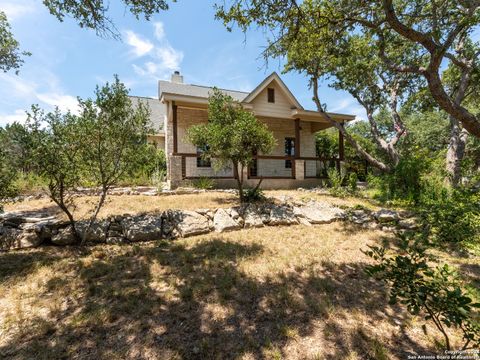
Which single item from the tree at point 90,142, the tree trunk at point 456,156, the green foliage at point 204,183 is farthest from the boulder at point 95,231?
the tree trunk at point 456,156

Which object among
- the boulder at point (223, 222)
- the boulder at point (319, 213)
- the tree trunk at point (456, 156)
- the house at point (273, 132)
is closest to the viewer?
the boulder at point (223, 222)

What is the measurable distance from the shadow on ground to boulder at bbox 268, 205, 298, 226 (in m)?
2.21

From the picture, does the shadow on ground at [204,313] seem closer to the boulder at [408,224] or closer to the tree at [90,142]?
the tree at [90,142]

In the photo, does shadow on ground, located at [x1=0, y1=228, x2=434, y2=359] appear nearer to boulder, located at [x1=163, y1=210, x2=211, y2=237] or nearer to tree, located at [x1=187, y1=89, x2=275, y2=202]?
boulder, located at [x1=163, y1=210, x2=211, y2=237]

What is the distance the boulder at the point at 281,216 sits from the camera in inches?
246

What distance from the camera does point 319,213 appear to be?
21.8ft

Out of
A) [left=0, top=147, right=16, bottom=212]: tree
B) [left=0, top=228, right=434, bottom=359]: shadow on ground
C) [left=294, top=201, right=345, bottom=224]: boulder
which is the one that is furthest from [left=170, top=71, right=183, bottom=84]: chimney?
[left=0, top=228, right=434, bottom=359]: shadow on ground

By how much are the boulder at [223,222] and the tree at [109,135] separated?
237cm

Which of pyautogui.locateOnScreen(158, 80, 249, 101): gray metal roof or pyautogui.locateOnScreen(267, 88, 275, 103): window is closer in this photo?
pyautogui.locateOnScreen(267, 88, 275, 103): window

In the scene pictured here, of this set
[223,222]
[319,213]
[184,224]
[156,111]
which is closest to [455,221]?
[319,213]

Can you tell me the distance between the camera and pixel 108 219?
539cm

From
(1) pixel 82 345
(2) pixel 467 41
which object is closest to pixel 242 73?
(1) pixel 82 345

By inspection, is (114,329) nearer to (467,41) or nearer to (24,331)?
(24,331)

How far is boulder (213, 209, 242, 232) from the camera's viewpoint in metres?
5.78
